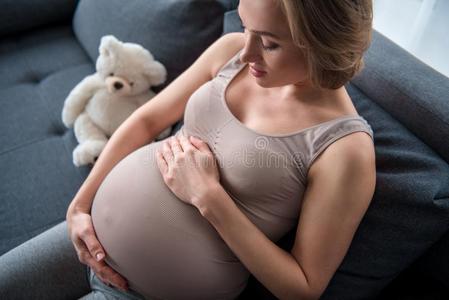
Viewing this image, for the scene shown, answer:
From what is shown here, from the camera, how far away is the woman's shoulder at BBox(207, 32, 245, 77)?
0.94 meters

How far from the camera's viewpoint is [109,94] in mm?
1330

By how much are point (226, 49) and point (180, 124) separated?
1.07ft

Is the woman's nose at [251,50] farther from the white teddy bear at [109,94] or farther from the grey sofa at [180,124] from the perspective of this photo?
the white teddy bear at [109,94]

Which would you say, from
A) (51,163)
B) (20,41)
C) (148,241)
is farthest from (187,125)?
(20,41)

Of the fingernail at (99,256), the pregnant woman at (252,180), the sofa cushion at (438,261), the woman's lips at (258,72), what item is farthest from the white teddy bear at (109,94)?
the sofa cushion at (438,261)

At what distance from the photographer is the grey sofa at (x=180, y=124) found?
0.73 meters

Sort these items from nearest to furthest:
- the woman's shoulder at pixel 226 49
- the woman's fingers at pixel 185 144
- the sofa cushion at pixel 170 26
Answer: the woman's fingers at pixel 185 144, the woman's shoulder at pixel 226 49, the sofa cushion at pixel 170 26

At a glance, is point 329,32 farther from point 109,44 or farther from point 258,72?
point 109,44

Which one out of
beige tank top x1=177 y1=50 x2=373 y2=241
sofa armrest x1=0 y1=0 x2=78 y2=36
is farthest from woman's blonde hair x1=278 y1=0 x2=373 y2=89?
sofa armrest x1=0 y1=0 x2=78 y2=36

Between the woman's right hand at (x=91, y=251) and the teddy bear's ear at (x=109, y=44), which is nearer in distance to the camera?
the woman's right hand at (x=91, y=251)

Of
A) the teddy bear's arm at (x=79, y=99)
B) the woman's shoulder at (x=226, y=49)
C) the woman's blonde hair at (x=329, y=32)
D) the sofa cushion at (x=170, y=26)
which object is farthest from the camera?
the teddy bear's arm at (x=79, y=99)

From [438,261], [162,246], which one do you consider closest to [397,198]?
[438,261]

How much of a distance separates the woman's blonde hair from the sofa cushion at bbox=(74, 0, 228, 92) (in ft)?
1.91

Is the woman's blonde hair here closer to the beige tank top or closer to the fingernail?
the beige tank top
